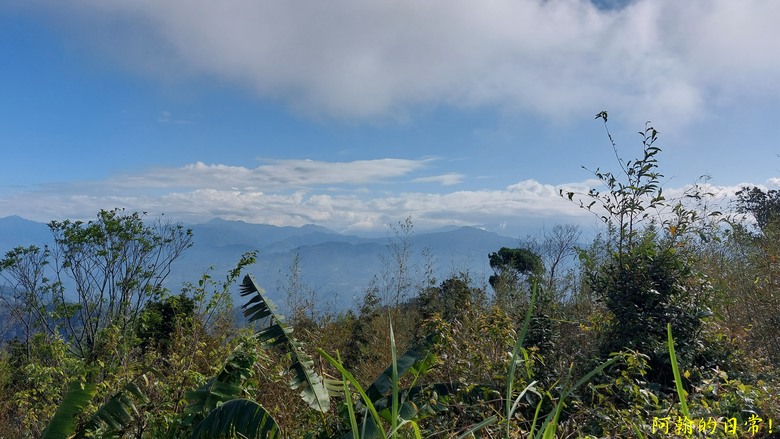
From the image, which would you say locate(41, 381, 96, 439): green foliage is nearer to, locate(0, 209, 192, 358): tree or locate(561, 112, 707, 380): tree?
locate(561, 112, 707, 380): tree

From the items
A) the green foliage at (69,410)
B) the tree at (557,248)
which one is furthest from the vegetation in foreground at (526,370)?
the tree at (557,248)

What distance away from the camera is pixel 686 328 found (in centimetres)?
459

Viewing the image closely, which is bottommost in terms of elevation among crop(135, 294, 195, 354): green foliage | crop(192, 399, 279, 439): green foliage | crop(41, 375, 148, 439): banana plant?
crop(135, 294, 195, 354): green foliage

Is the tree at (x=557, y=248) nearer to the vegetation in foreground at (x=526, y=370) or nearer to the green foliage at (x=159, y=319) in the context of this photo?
the vegetation in foreground at (x=526, y=370)

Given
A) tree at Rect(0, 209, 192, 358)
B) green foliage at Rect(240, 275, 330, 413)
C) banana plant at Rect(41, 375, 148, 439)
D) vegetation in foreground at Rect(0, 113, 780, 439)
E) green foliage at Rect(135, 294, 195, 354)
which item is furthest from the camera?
tree at Rect(0, 209, 192, 358)

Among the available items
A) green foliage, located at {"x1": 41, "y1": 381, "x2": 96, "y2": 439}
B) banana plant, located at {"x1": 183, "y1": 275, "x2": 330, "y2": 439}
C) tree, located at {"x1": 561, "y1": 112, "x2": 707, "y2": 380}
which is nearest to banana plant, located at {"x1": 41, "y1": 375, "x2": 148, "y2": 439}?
green foliage, located at {"x1": 41, "y1": 381, "x2": 96, "y2": 439}

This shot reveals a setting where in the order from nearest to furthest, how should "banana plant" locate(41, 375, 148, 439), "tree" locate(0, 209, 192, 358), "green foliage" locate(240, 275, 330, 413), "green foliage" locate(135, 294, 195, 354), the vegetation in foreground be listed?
the vegetation in foreground < "banana plant" locate(41, 375, 148, 439) < "green foliage" locate(240, 275, 330, 413) < "green foliage" locate(135, 294, 195, 354) < "tree" locate(0, 209, 192, 358)

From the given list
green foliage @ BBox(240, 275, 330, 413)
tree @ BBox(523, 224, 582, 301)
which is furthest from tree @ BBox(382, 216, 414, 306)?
green foliage @ BBox(240, 275, 330, 413)

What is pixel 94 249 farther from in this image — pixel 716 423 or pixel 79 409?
pixel 716 423

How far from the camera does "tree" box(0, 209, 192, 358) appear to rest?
11930 millimetres

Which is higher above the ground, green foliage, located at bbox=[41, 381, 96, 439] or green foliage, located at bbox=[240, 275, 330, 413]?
green foliage, located at bbox=[240, 275, 330, 413]

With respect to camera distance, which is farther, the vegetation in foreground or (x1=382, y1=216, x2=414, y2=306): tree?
(x1=382, y1=216, x2=414, y2=306): tree

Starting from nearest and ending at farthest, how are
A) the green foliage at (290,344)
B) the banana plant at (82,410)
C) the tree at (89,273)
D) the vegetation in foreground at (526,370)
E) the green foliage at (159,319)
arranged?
the vegetation in foreground at (526,370) < the banana plant at (82,410) < the green foliage at (290,344) < the green foliage at (159,319) < the tree at (89,273)

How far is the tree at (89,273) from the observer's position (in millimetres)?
11930
